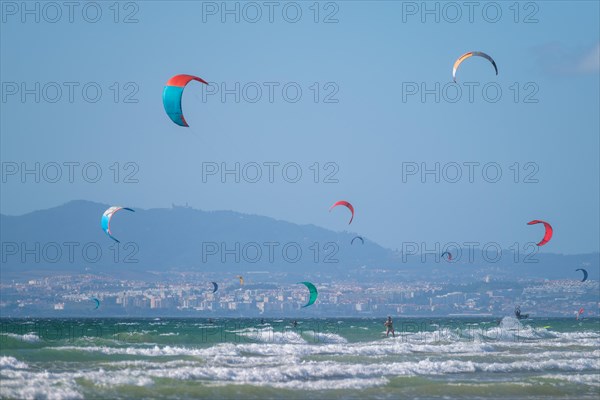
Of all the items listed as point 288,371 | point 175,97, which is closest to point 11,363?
point 288,371

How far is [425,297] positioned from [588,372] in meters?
157

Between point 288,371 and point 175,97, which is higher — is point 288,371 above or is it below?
below

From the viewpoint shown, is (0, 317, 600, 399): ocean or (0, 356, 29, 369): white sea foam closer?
(0, 317, 600, 399): ocean

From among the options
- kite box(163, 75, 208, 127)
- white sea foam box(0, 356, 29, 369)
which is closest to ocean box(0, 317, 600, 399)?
white sea foam box(0, 356, 29, 369)

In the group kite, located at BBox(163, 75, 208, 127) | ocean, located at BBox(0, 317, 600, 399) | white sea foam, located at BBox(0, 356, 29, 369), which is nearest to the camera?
ocean, located at BBox(0, 317, 600, 399)

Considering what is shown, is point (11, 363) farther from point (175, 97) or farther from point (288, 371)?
point (175, 97)

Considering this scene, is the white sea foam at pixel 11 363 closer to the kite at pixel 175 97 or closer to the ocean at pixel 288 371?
the ocean at pixel 288 371

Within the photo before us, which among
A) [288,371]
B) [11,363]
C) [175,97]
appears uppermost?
[175,97]

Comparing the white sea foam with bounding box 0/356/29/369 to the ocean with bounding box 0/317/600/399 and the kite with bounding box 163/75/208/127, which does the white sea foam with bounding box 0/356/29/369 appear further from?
the kite with bounding box 163/75/208/127

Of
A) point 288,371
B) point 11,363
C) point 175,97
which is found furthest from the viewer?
point 175,97

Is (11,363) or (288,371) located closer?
(288,371)

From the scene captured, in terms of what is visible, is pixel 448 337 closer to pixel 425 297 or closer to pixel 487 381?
pixel 487 381

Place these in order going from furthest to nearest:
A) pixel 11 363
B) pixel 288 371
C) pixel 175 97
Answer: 1. pixel 175 97
2. pixel 11 363
3. pixel 288 371

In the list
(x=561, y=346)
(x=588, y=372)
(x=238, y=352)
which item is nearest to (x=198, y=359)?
(x=238, y=352)
